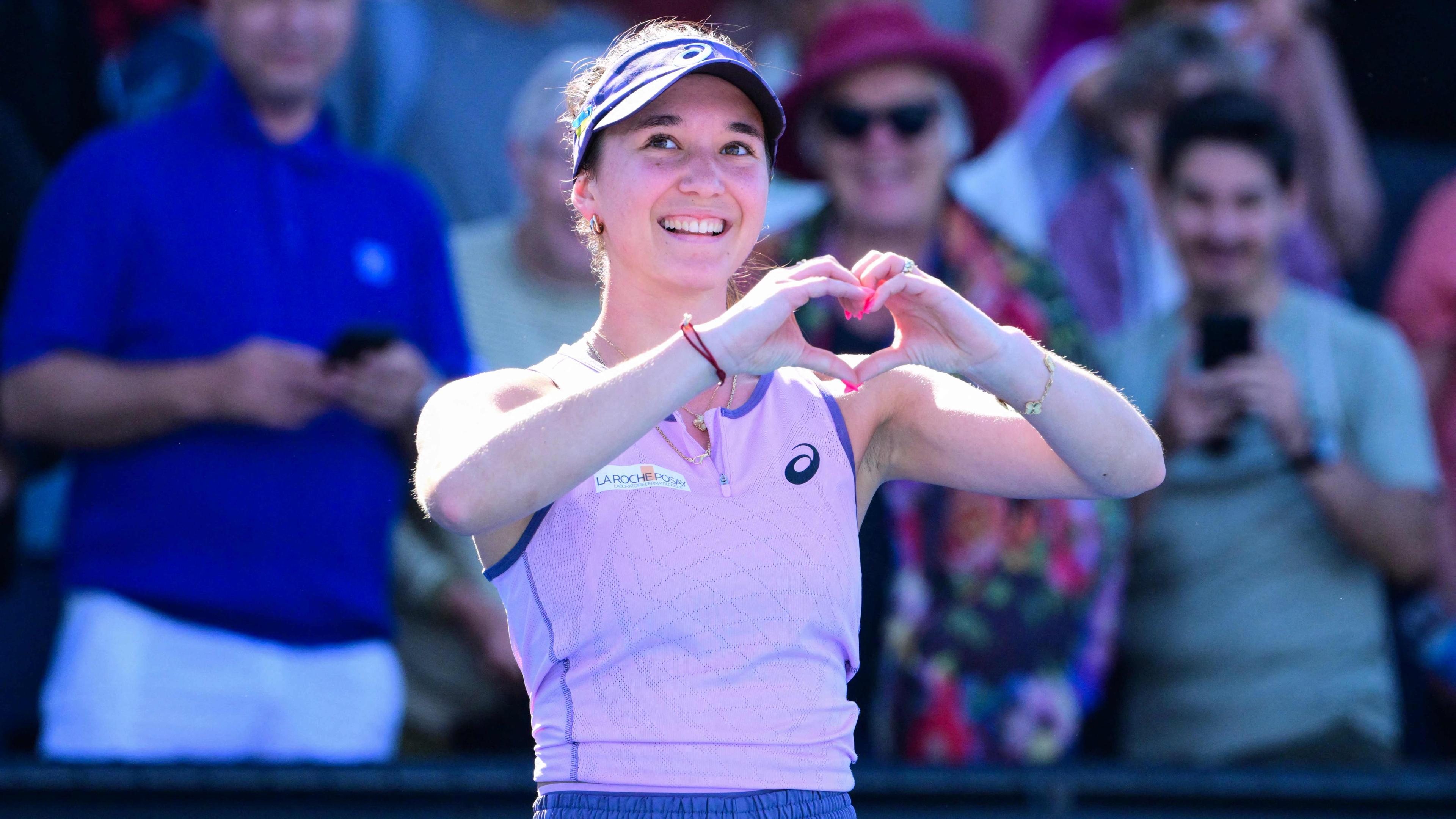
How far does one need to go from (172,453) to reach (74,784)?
0.78 metres

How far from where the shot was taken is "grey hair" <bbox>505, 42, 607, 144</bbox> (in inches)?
192

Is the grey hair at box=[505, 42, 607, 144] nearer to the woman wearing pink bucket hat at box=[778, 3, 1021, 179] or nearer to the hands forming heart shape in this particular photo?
the woman wearing pink bucket hat at box=[778, 3, 1021, 179]

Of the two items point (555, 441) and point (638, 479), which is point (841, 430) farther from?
point (555, 441)

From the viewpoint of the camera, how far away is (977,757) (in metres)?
4.39

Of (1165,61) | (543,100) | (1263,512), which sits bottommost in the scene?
(1263,512)

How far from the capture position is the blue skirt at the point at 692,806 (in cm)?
204

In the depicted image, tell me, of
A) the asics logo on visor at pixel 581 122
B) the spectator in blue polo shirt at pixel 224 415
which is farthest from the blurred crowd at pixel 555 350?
the asics logo on visor at pixel 581 122

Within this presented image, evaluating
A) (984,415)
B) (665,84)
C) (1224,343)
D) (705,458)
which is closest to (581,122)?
(665,84)

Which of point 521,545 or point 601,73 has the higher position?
point 601,73

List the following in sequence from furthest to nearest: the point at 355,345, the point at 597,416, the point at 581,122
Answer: the point at 355,345 < the point at 581,122 < the point at 597,416

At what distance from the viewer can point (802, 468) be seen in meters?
2.19

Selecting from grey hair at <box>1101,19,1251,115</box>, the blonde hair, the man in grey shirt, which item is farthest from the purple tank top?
grey hair at <box>1101,19,1251,115</box>

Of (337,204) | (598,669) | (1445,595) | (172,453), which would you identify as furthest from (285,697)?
(1445,595)

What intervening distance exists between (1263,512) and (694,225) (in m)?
2.85
